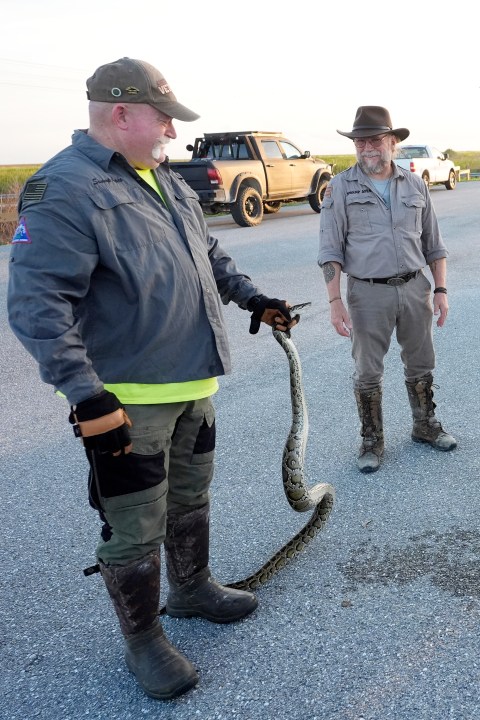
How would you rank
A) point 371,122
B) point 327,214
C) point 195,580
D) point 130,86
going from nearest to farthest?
point 130,86 → point 195,580 → point 371,122 → point 327,214

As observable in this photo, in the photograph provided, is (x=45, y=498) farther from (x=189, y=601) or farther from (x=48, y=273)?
(x=48, y=273)

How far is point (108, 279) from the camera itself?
274 cm

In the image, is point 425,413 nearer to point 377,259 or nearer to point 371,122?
point 377,259

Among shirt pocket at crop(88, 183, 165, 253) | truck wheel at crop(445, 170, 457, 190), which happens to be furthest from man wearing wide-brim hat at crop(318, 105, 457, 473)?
truck wheel at crop(445, 170, 457, 190)

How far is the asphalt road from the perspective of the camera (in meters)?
2.83

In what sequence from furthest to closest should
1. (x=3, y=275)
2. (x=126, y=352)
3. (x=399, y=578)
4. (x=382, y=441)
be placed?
(x=3, y=275), (x=382, y=441), (x=399, y=578), (x=126, y=352)

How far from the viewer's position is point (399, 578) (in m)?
3.52

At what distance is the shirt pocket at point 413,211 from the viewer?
15.3 feet

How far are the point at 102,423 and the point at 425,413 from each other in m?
3.01

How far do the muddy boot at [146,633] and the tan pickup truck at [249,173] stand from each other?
14.9 meters

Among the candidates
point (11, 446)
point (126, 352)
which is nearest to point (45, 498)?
point (11, 446)

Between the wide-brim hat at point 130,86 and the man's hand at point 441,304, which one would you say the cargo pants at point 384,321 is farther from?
the wide-brim hat at point 130,86

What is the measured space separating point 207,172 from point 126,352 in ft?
49.8

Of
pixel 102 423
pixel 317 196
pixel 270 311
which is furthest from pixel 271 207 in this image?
pixel 102 423
